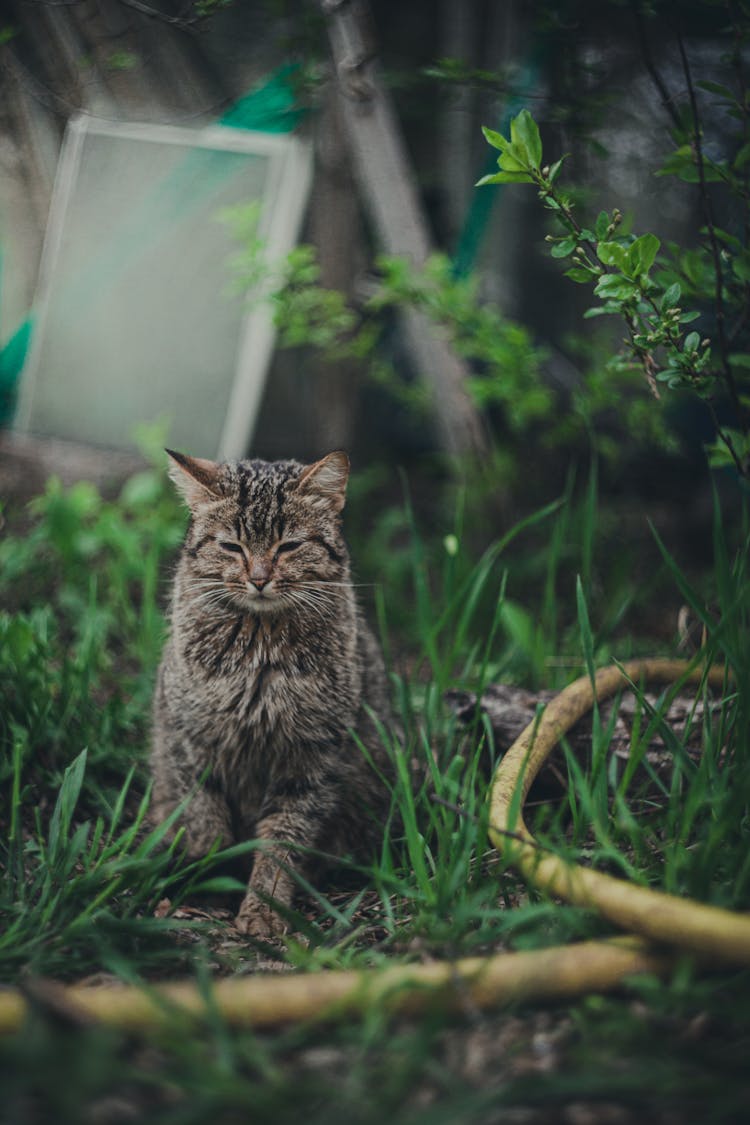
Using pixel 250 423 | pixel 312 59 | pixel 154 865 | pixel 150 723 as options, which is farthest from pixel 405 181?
pixel 154 865

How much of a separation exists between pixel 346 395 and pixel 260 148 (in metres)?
1.41

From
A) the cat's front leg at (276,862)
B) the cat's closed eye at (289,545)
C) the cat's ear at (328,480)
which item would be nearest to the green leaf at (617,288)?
the cat's ear at (328,480)

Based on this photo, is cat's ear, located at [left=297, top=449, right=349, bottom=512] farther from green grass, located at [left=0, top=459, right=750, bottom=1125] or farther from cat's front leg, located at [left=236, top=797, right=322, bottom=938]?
cat's front leg, located at [left=236, top=797, right=322, bottom=938]

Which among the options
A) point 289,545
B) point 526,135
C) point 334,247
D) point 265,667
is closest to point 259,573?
point 289,545

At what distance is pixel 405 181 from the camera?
3559 mm

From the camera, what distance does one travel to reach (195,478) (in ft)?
7.66

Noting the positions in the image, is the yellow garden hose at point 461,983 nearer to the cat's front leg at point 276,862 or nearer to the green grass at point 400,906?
the green grass at point 400,906

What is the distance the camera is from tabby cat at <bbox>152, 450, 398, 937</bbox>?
7.43 ft

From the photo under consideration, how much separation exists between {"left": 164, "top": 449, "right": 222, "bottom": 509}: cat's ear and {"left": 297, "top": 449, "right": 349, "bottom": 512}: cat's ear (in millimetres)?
244

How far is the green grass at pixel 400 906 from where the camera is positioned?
3.76 feet

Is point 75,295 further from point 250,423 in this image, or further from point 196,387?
point 250,423

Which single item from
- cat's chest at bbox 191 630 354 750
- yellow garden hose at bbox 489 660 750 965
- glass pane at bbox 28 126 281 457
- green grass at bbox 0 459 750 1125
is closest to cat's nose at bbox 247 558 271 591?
cat's chest at bbox 191 630 354 750

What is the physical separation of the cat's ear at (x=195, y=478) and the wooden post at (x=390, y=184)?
161 centimetres

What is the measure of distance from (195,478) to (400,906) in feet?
4.03
